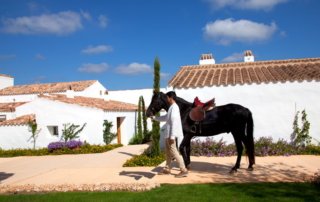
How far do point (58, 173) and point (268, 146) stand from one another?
8.09 m

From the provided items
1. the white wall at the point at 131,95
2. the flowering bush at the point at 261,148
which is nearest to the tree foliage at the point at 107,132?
the flowering bush at the point at 261,148

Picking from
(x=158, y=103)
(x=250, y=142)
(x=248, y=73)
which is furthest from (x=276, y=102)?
(x=158, y=103)

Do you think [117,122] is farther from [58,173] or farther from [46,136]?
[58,173]

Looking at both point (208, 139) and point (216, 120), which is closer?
point (216, 120)

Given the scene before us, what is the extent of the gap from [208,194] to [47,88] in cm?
2748

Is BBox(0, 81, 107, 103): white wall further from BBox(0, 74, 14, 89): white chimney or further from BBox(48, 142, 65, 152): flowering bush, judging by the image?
BBox(48, 142, 65, 152): flowering bush

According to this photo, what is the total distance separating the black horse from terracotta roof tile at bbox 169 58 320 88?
4.78 metres

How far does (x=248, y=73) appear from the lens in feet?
52.9

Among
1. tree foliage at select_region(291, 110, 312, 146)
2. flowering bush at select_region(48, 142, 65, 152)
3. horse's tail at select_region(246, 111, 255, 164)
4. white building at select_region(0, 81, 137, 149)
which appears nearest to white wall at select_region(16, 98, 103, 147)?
white building at select_region(0, 81, 137, 149)

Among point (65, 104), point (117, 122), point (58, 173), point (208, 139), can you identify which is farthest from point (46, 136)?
point (208, 139)

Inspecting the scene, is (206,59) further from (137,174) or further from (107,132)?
(137,174)

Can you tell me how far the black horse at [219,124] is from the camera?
32.3ft

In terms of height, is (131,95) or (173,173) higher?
(131,95)

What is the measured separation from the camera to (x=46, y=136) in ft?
65.7
